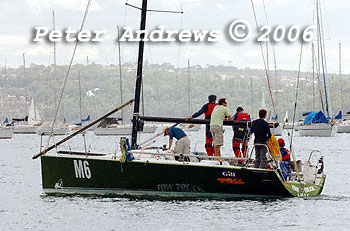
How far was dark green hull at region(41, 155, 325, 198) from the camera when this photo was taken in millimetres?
18484

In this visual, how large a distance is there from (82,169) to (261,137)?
187 inches

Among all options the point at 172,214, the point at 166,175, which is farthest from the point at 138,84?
the point at 172,214

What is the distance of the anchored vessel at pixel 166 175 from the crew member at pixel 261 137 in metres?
0.25

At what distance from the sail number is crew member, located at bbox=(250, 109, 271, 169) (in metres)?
4.36

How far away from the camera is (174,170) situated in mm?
18734

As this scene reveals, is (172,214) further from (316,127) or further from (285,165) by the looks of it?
(316,127)

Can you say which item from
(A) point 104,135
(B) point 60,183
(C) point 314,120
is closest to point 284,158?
(B) point 60,183

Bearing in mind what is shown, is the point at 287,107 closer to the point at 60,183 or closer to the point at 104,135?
the point at 104,135

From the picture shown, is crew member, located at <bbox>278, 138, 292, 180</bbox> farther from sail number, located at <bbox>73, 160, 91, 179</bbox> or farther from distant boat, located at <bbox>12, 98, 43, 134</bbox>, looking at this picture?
distant boat, located at <bbox>12, 98, 43, 134</bbox>

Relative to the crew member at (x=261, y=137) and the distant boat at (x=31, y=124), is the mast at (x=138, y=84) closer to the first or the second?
the crew member at (x=261, y=137)

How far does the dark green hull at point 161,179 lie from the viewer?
18.5m

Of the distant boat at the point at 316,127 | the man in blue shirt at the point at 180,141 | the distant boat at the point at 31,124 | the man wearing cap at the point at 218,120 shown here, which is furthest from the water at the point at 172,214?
the distant boat at the point at 31,124

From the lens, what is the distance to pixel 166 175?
18.9 metres

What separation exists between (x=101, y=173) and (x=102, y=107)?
18015 cm
